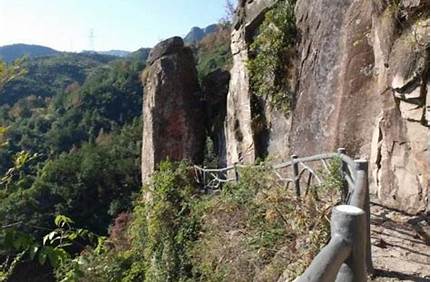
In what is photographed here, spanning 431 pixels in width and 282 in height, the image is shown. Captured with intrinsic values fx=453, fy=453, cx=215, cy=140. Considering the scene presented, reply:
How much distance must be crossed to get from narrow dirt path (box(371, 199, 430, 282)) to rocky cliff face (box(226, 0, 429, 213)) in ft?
1.31

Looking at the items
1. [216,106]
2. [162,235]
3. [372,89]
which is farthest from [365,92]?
[216,106]

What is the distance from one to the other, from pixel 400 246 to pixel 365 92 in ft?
10.7

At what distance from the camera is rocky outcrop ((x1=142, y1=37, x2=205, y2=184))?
42.3ft

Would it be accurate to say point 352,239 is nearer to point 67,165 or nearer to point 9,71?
point 9,71

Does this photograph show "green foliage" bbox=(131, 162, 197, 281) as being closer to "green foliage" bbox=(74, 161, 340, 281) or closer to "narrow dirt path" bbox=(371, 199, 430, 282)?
"green foliage" bbox=(74, 161, 340, 281)

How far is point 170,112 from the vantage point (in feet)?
42.4

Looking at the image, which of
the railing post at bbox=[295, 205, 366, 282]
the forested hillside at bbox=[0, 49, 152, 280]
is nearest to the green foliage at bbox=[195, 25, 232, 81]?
the forested hillside at bbox=[0, 49, 152, 280]

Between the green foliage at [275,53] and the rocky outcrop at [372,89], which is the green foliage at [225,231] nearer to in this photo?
the rocky outcrop at [372,89]

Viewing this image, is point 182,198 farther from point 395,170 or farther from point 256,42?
point 395,170

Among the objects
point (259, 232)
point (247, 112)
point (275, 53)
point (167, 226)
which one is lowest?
point (167, 226)

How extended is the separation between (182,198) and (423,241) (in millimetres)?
5504

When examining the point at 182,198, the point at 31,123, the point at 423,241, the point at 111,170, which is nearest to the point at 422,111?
the point at 423,241

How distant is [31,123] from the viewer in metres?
52.5

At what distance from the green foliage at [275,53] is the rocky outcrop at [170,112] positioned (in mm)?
3422
